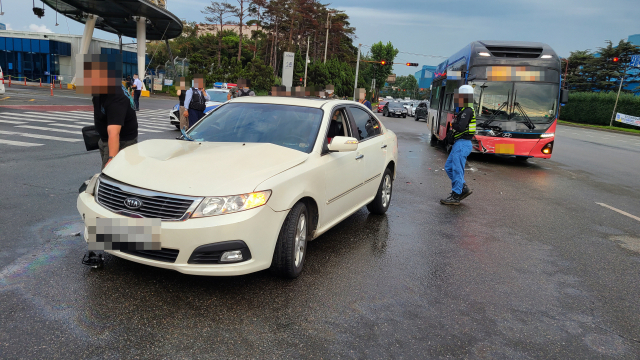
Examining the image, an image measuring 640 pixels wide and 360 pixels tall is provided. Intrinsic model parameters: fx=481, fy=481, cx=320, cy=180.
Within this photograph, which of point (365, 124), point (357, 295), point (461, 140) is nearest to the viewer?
point (357, 295)

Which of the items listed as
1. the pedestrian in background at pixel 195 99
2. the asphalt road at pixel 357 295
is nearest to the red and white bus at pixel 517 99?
the asphalt road at pixel 357 295

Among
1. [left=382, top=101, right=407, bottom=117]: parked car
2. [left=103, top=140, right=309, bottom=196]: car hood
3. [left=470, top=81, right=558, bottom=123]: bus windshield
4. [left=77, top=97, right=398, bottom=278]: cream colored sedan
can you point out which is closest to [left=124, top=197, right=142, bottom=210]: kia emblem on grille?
[left=77, top=97, right=398, bottom=278]: cream colored sedan

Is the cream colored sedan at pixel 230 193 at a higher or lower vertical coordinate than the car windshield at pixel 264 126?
lower

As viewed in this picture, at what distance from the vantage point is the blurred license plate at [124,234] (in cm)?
341

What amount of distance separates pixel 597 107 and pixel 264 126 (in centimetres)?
5045

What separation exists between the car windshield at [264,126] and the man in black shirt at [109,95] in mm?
723

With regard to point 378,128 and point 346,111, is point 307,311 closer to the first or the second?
point 346,111

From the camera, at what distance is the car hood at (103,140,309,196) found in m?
3.53

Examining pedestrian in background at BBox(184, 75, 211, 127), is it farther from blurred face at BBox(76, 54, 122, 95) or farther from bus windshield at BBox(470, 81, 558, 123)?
bus windshield at BBox(470, 81, 558, 123)

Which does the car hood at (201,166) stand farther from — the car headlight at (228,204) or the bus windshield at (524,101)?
the bus windshield at (524,101)

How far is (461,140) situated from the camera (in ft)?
24.9

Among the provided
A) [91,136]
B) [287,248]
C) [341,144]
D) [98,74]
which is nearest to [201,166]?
[287,248]

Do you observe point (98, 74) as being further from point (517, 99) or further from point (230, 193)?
point (517, 99)

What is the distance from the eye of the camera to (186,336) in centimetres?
313
